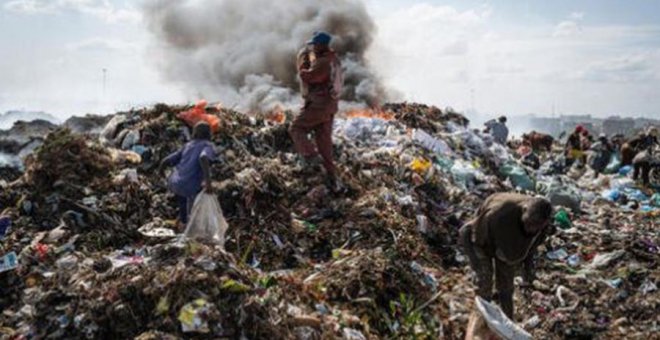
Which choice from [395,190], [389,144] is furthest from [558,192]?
[395,190]

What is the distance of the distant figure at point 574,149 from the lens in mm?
15969

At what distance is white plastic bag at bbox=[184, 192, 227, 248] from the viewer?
5.34 meters

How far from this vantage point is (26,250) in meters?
5.75

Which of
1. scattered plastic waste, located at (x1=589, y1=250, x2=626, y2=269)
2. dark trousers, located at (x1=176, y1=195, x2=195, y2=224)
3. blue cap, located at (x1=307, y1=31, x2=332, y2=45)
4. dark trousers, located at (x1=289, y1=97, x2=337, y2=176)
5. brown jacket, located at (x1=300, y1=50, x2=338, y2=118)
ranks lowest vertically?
scattered plastic waste, located at (x1=589, y1=250, x2=626, y2=269)

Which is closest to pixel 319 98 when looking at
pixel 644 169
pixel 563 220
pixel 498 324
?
pixel 563 220

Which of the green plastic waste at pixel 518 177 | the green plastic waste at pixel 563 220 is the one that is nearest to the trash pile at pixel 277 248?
the green plastic waste at pixel 563 220

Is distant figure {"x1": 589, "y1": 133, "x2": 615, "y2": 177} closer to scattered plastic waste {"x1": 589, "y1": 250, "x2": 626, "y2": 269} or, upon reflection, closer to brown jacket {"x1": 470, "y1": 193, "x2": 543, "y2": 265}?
scattered plastic waste {"x1": 589, "y1": 250, "x2": 626, "y2": 269}

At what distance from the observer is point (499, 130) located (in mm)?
14312

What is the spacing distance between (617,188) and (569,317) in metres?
8.01

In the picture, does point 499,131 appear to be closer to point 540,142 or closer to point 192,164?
point 540,142

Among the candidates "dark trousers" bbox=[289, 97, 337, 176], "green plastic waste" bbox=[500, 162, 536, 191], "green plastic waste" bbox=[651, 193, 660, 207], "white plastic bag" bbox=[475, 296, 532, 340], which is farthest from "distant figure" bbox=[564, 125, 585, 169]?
"white plastic bag" bbox=[475, 296, 532, 340]

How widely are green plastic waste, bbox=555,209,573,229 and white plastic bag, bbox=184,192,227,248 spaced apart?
5659 millimetres

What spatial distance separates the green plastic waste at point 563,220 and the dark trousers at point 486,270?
4.96 m

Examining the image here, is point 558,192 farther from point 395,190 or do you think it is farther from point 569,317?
point 569,317
